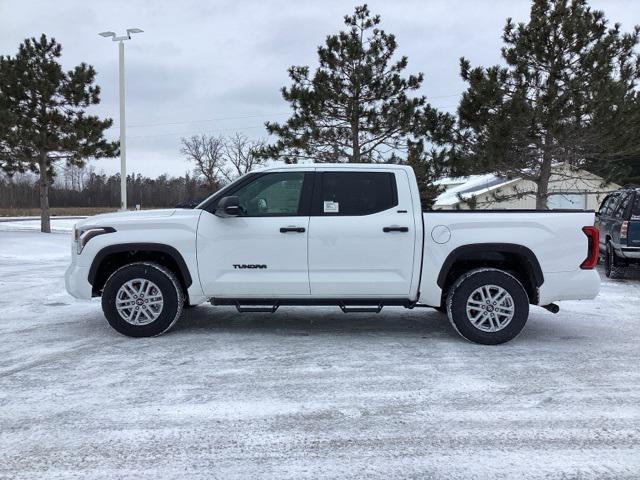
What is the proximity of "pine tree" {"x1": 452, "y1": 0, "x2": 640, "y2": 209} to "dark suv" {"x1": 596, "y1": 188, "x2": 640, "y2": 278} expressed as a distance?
6015 mm

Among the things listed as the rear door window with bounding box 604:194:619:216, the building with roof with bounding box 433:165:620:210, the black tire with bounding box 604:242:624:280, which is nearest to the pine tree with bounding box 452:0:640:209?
the building with roof with bounding box 433:165:620:210

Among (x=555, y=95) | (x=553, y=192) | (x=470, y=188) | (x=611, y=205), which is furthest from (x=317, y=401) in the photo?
(x=470, y=188)

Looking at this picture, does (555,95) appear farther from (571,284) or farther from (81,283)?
(81,283)

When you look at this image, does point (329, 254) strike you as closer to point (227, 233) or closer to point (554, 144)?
point (227, 233)

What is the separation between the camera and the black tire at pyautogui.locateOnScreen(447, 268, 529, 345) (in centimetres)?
582

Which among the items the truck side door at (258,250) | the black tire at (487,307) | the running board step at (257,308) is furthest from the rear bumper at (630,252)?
the running board step at (257,308)

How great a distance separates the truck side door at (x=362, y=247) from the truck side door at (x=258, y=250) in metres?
0.15

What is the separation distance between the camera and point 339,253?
5.94m

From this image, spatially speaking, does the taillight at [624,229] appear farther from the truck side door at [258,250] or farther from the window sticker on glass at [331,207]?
the truck side door at [258,250]

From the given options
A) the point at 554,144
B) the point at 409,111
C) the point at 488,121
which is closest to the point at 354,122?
the point at 409,111

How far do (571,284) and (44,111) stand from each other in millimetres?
23010

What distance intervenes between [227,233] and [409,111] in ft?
51.3

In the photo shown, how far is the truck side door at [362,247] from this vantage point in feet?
19.4

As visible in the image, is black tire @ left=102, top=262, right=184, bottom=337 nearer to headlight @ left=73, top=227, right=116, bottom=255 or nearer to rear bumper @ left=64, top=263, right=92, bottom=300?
rear bumper @ left=64, top=263, right=92, bottom=300
